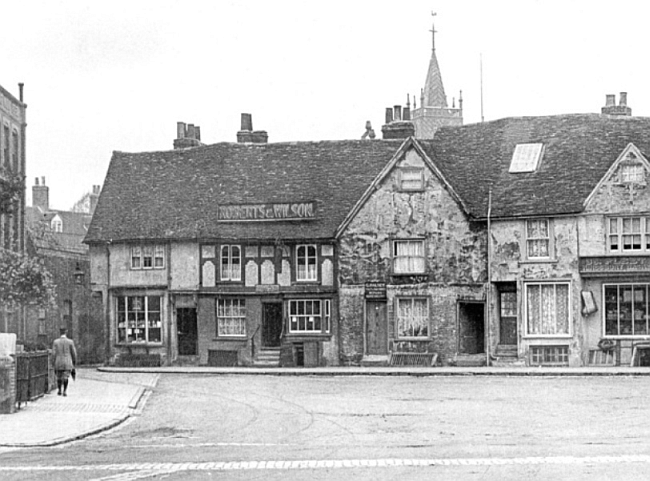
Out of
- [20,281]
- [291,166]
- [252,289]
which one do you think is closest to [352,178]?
[291,166]

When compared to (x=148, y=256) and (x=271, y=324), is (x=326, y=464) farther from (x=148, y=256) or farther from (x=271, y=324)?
(x=148, y=256)

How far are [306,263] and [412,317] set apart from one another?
195 inches

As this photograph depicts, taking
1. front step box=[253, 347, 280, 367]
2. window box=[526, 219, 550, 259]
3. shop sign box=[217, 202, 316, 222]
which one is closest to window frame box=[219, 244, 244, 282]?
shop sign box=[217, 202, 316, 222]

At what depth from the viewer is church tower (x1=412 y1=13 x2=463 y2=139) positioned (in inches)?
4537

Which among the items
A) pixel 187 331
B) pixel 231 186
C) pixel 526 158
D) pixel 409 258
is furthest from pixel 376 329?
pixel 231 186

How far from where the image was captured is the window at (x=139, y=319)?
49.7 meters

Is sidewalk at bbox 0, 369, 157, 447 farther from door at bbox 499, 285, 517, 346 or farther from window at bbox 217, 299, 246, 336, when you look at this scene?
door at bbox 499, 285, 517, 346

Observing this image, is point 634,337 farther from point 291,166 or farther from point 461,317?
point 291,166

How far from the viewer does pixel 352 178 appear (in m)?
49.8

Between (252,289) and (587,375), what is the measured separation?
50.2 ft

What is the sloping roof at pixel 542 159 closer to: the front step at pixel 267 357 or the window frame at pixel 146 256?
the front step at pixel 267 357

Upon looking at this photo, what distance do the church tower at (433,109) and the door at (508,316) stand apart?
6886 cm

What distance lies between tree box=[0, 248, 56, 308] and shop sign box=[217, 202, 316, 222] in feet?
31.3

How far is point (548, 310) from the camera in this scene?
44.2 m
